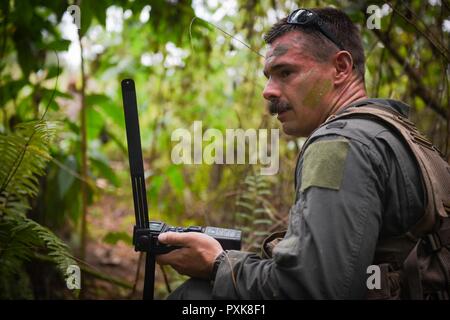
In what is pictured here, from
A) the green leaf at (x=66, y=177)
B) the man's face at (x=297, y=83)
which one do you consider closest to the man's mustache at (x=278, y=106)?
the man's face at (x=297, y=83)

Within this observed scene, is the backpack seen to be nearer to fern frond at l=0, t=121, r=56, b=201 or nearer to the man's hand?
the man's hand

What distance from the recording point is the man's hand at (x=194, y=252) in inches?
62.9

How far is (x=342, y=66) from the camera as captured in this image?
75.3 inches

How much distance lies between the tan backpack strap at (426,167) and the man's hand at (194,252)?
633 mm

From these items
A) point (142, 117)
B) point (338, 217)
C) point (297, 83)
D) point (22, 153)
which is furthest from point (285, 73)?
point (142, 117)

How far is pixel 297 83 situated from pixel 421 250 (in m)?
0.81

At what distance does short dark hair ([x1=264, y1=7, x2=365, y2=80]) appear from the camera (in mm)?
1886

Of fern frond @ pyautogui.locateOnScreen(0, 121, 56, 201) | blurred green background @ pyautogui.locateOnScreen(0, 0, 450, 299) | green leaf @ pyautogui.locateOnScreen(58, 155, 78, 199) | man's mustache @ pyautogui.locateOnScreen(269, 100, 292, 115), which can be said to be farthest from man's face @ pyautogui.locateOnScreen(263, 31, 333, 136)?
green leaf @ pyautogui.locateOnScreen(58, 155, 78, 199)

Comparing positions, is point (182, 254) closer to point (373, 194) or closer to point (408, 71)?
point (373, 194)

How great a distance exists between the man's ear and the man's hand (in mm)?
873

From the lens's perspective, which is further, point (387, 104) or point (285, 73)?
point (285, 73)

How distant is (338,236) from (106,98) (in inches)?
100

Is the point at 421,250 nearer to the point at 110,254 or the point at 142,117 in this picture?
the point at 110,254
